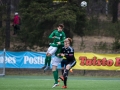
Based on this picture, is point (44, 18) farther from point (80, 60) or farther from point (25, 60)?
point (80, 60)

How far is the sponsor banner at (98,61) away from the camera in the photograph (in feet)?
94.4

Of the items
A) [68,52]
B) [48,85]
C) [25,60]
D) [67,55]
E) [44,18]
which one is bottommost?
[25,60]

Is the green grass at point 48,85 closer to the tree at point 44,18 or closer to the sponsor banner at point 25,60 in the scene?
the sponsor banner at point 25,60

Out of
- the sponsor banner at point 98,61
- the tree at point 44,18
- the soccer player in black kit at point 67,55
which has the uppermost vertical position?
the tree at point 44,18

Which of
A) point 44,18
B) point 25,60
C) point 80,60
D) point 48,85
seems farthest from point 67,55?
point 44,18

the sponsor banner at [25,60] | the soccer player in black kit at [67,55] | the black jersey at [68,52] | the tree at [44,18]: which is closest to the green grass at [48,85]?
the soccer player in black kit at [67,55]

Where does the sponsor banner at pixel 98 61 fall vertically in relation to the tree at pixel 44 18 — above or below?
below

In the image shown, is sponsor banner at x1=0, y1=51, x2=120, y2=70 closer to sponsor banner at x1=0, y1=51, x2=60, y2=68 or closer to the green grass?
sponsor banner at x1=0, y1=51, x2=60, y2=68

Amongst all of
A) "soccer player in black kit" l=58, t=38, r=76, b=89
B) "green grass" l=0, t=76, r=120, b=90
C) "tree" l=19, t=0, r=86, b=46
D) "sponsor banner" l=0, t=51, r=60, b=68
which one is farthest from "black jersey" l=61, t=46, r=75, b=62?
"tree" l=19, t=0, r=86, b=46

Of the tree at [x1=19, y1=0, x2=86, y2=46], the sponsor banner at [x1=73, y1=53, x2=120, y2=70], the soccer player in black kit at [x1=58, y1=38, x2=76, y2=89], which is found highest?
the tree at [x1=19, y1=0, x2=86, y2=46]

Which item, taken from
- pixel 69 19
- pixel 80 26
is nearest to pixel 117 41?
pixel 80 26

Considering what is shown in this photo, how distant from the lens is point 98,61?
94.9 ft

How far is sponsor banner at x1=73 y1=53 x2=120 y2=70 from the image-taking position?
28.8 m

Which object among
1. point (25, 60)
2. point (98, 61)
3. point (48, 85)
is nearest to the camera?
point (48, 85)
